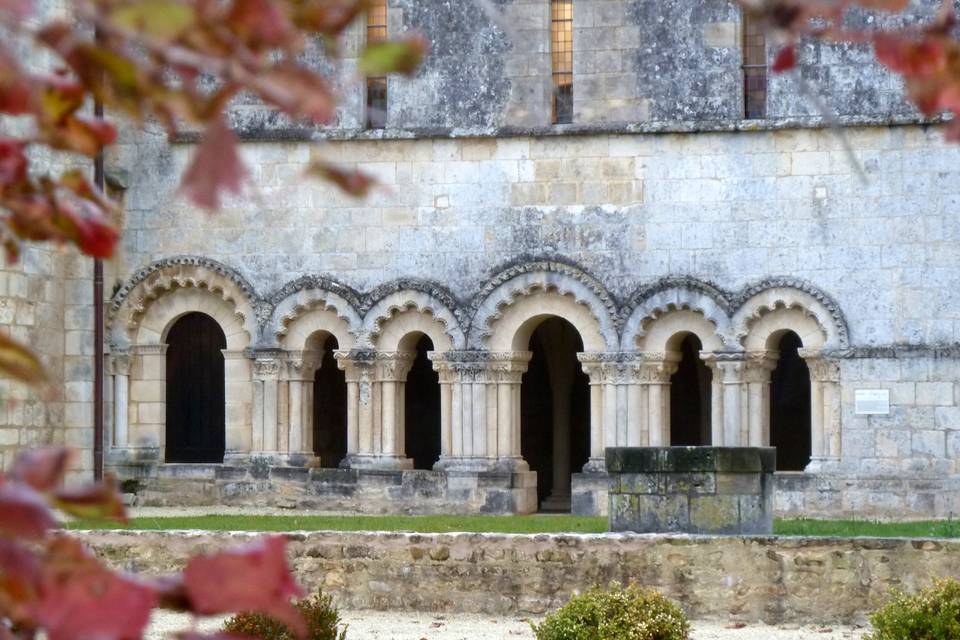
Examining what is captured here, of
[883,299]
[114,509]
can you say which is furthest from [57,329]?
[114,509]

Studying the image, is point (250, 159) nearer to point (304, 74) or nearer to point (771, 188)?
A: point (771, 188)

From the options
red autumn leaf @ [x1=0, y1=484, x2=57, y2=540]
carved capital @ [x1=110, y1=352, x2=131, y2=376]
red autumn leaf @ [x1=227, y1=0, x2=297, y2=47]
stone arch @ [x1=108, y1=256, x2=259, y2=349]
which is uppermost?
stone arch @ [x1=108, y1=256, x2=259, y2=349]

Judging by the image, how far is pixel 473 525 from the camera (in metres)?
18.5

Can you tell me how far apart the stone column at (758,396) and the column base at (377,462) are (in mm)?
4039

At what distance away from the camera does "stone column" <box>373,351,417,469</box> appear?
75.7ft

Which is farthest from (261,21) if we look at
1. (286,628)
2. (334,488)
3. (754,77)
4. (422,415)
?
(422,415)

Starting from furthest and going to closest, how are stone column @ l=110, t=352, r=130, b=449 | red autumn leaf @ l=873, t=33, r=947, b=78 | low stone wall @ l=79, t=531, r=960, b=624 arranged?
stone column @ l=110, t=352, r=130, b=449 → low stone wall @ l=79, t=531, r=960, b=624 → red autumn leaf @ l=873, t=33, r=947, b=78

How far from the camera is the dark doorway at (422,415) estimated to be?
27750 millimetres

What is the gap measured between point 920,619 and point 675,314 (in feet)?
34.3

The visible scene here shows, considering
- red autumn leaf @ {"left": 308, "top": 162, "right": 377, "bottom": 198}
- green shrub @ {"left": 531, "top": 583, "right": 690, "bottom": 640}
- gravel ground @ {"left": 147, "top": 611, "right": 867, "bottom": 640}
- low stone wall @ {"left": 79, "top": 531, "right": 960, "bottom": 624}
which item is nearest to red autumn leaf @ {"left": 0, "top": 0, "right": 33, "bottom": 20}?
red autumn leaf @ {"left": 308, "top": 162, "right": 377, "bottom": 198}

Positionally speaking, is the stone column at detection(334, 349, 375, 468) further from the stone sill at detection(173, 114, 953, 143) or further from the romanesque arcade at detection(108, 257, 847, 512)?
the stone sill at detection(173, 114, 953, 143)

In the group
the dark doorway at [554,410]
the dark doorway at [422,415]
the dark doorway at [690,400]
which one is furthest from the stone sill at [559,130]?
the dark doorway at [422,415]

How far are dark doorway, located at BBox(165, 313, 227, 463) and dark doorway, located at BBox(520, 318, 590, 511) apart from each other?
4.26m

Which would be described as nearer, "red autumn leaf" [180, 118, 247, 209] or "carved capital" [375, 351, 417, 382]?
"red autumn leaf" [180, 118, 247, 209]
